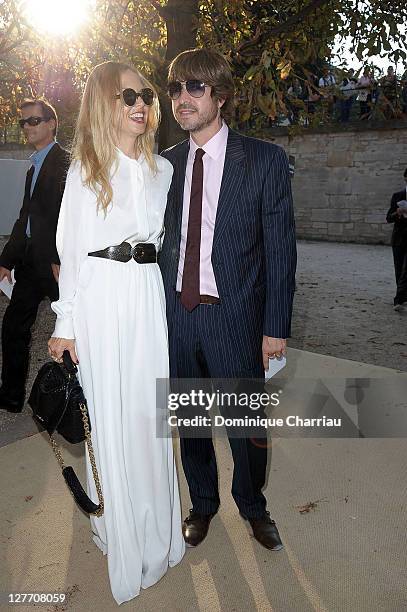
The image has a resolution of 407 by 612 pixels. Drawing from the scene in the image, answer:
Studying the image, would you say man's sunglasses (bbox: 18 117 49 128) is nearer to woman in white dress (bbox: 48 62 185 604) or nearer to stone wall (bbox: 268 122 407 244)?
woman in white dress (bbox: 48 62 185 604)

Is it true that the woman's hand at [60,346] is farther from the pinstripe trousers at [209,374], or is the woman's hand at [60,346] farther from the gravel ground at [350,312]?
the gravel ground at [350,312]

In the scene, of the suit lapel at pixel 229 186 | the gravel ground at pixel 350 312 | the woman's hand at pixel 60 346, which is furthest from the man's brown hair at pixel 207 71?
Answer: the gravel ground at pixel 350 312

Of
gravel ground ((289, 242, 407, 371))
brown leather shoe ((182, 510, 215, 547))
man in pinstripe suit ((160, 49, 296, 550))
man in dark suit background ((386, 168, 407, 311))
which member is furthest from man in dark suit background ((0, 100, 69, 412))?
man in dark suit background ((386, 168, 407, 311))

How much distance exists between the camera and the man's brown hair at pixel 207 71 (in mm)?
2523

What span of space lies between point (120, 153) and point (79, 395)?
1.01m

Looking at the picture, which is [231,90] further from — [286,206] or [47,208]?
[47,208]

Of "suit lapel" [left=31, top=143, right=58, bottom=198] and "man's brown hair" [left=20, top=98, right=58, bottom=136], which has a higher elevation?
"man's brown hair" [left=20, top=98, right=58, bottom=136]

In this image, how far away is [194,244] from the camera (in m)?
2.60

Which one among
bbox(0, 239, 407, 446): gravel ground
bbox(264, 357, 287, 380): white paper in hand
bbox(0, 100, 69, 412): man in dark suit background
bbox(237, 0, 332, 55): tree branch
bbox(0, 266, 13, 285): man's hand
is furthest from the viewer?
bbox(0, 239, 407, 446): gravel ground

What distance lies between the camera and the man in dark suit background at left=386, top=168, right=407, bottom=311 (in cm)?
819

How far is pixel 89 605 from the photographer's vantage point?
7.90 feet

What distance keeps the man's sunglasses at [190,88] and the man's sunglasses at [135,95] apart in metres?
0.23

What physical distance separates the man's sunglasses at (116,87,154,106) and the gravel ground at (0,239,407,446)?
271 cm

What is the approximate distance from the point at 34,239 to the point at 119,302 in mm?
2083
